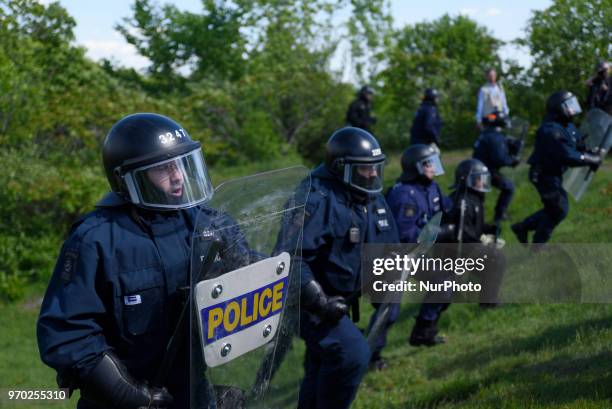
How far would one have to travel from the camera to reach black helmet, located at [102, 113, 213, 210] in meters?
3.46

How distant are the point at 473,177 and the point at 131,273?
5.84 m

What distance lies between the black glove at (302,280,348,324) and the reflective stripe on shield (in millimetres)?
1463

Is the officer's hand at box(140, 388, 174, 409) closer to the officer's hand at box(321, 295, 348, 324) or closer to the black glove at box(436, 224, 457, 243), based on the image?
the officer's hand at box(321, 295, 348, 324)

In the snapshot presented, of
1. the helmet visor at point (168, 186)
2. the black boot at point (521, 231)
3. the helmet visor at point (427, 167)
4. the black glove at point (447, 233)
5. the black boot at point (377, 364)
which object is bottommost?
the black boot at point (377, 364)

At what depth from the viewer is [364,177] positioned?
5.82 meters

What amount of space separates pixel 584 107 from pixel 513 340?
9.60 metres

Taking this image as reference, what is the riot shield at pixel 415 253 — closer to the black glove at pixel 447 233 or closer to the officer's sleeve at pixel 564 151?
the black glove at pixel 447 233

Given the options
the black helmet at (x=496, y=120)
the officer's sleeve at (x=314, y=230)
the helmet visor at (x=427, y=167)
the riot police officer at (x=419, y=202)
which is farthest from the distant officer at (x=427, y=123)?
the officer's sleeve at (x=314, y=230)

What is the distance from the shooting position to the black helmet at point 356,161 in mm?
5797

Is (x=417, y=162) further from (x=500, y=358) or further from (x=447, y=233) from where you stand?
(x=500, y=358)

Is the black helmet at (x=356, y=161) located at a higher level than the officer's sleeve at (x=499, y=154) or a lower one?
higher

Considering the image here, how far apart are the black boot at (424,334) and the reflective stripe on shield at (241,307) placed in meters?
5.26

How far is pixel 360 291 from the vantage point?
5.71m

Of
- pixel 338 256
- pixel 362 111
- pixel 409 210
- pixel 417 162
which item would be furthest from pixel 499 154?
pixel 338 256
